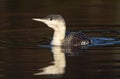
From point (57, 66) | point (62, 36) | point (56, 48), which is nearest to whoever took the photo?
point (57, 66)

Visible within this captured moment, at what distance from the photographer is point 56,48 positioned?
13.2 meters

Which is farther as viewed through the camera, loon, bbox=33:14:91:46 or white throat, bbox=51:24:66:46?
white throat, bbox=51:24:66:46

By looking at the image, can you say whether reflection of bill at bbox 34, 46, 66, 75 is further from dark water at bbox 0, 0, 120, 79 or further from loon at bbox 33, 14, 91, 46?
loon at bbox 33, 14, 91, 46

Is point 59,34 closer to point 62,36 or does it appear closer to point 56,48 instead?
point 62,36

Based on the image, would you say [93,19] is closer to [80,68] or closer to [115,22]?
[115,22]

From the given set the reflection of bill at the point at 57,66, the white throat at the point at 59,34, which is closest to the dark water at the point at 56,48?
the reflection of bill at the point at 57,66

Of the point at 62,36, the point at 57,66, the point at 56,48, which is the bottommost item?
the point at 57,66

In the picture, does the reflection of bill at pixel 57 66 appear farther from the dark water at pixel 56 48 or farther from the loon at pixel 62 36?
the loon at pixel 62 36

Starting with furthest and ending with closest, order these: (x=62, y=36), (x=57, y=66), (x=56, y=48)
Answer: (x=62, y=36) < (x=56, y=48) < (x=57, y=66)

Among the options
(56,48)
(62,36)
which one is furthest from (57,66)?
(62,36)

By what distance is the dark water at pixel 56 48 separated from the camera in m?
10.7

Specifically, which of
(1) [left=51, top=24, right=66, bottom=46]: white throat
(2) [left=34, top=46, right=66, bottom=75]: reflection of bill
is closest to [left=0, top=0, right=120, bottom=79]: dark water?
(2) [left=34, top=46, right=66, bottom=75]: reflection of bill

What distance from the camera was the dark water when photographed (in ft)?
35.2

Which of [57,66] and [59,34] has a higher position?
[59,34]
